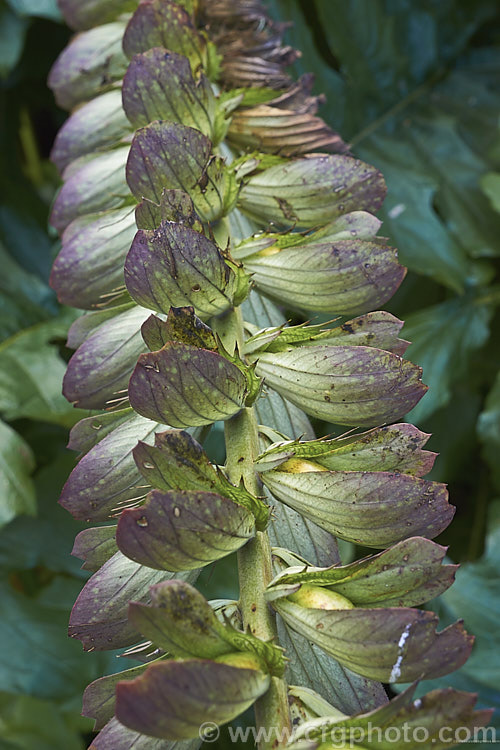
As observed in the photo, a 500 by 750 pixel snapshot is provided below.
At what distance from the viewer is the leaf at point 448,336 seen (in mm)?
804

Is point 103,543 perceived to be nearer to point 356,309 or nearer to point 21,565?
point 356,309

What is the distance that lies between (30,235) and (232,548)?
743mm

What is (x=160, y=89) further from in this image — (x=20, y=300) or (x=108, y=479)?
(x=20, y=300)

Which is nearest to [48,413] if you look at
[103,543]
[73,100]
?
[73,100]

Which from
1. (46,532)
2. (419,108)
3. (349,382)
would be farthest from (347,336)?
(419,108)

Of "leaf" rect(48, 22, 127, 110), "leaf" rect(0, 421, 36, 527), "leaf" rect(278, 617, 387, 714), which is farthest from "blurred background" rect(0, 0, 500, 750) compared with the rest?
"leaf" rect(278, 617, 387, 714)

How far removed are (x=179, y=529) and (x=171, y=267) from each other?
11cm

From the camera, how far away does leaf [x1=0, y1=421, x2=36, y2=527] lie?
60 centimetres

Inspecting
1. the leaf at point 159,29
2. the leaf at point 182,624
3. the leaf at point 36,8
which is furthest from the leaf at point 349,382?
the leaf at point 36,8

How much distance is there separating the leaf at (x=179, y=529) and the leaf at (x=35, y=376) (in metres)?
0.42

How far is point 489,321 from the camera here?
0.86 m

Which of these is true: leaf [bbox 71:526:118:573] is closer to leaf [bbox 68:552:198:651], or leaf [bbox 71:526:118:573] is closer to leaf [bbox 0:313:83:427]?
leaf [bbox 68:552:198:651]

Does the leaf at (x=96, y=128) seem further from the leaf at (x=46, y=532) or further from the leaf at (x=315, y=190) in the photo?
the leaf at (x=46, y=532)

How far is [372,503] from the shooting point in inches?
11.1
